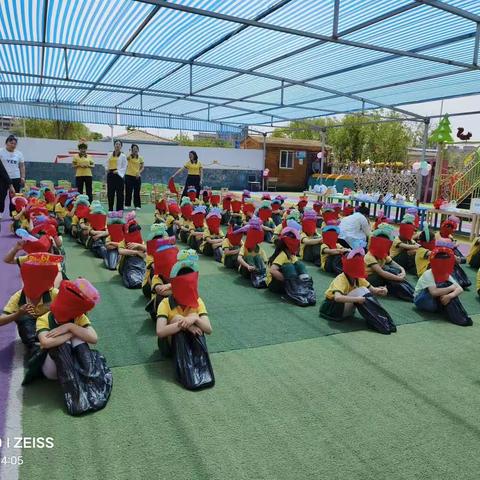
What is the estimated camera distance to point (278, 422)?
285 cm

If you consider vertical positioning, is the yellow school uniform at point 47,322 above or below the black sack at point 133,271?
above

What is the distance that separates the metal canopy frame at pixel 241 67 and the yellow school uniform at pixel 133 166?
2.01m

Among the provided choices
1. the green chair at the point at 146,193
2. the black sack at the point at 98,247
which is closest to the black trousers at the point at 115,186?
the black sack at the point at 98,247

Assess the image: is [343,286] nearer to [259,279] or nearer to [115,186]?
[259,279]

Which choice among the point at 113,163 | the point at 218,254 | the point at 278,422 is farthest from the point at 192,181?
the point at 278,422

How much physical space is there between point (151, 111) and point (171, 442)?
51.4ft

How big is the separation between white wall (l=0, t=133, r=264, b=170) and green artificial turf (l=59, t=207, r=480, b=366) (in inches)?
514

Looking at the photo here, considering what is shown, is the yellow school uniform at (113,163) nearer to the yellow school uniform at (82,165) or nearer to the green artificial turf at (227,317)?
the yellow school uniform at (82,165)

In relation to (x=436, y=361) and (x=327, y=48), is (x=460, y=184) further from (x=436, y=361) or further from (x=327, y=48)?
(x=436, y=361)

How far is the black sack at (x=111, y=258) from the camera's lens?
21.1ft

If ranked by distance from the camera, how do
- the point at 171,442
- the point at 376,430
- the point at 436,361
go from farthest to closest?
1. the point at 436,361
2. the point at 376,430
3. the point at 171,442

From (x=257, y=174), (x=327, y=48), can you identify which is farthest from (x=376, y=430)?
(x=257, y=174)

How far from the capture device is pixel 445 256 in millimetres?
4840

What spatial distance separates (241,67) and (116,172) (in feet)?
13.4
